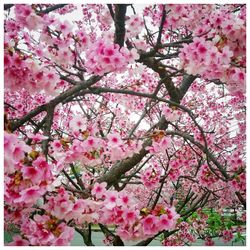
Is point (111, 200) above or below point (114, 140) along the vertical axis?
below

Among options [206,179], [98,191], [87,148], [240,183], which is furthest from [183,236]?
[87,148]

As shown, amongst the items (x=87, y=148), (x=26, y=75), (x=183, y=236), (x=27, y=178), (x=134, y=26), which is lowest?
(x=183, y=236)

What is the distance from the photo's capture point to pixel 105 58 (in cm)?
236

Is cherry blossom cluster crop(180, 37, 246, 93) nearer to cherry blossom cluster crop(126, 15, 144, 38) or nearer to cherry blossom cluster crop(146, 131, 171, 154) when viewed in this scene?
cherry blossom cluster crop(146, 131, 171, 154)

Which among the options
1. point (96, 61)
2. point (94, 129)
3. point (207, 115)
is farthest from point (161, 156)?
point (96, 61)

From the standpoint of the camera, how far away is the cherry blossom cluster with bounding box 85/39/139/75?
236 centimetres

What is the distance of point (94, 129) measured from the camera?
9.27 ft

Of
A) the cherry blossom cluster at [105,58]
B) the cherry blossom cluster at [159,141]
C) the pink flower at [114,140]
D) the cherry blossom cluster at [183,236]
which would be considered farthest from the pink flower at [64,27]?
the cherry blossom cluster at [183,236]

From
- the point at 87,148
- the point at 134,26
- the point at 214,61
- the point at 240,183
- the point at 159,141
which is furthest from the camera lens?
the point at 240,183

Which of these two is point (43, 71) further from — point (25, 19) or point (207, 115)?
point (207, 115)

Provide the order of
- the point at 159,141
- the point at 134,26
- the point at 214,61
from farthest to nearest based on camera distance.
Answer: the point at 134,26
the point at 159,141
the point at 214,61

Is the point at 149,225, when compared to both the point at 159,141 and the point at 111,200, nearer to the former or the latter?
the point at 111,200

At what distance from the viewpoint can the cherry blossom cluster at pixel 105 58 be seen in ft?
7.74

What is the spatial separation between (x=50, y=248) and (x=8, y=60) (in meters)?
1.26
